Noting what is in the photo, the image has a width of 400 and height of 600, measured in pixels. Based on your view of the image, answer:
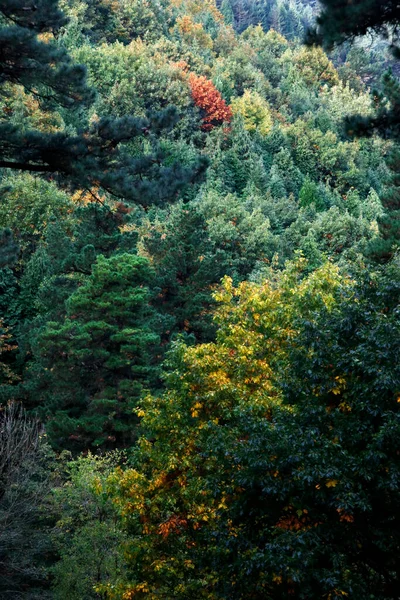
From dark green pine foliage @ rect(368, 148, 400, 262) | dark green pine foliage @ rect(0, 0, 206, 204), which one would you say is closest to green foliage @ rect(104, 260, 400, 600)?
dark green pine foliage @ rect(0, 0, 206, 204)

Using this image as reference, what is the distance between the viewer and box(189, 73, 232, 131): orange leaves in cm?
7775

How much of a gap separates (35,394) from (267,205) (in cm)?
3188

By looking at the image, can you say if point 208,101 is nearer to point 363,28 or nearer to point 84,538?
point 84,538

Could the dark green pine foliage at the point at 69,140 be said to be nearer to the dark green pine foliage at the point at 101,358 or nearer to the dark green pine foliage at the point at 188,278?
the dark green pine foliage at the point at 101,358

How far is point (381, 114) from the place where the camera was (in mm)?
8188

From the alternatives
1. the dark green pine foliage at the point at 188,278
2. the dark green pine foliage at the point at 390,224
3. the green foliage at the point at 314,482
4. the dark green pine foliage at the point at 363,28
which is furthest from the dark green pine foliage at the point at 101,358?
the dark green pine foliage at the point at 363,28

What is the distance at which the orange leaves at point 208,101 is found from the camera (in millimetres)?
77750

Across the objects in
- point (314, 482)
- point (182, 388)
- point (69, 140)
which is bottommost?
point (314, 482)

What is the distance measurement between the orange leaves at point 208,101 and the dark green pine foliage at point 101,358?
55525 millimetres

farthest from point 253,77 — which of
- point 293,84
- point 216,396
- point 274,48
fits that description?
point 216,396

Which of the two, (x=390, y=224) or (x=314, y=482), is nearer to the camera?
(x=314, y=482)

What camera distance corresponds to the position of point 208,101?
77.6 metres

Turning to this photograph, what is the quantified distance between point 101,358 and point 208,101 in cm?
5806

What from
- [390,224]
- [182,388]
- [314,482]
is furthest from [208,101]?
[314,482]
